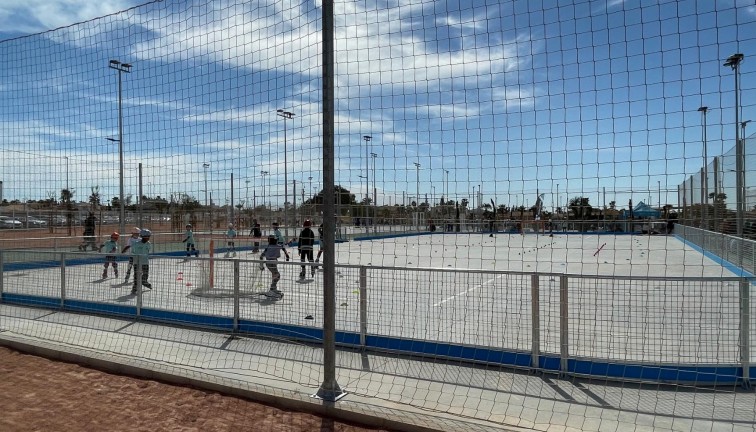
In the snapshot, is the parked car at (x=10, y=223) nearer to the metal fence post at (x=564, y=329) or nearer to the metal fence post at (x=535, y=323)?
the metal fence post at (x=535, y=323)

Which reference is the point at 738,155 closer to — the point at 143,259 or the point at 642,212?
the point at 642,212

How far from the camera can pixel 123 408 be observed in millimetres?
4613

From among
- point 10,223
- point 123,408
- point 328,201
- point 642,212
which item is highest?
point 328,201

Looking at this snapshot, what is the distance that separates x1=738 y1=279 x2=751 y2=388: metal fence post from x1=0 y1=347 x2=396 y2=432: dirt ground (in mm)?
3953

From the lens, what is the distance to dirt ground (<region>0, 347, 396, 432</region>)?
4.21 m

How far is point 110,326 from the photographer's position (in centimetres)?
802

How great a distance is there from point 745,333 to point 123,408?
621 cm

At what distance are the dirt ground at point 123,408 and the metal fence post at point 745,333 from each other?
395 centimetres

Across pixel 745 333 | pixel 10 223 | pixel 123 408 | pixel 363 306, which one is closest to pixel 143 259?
pixel 363 306

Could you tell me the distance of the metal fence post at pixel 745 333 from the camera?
5.05m

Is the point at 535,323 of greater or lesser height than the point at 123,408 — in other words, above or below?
above

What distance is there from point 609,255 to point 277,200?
72.0ft

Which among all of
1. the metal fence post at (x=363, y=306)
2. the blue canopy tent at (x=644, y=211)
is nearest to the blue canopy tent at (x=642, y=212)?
the blue canopy tent at (x=644, y=211)

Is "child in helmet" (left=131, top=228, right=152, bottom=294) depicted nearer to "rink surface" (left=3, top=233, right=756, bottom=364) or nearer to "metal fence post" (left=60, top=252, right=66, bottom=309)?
"rink surface" (left=3, top=233, right=756, bottom=364)
